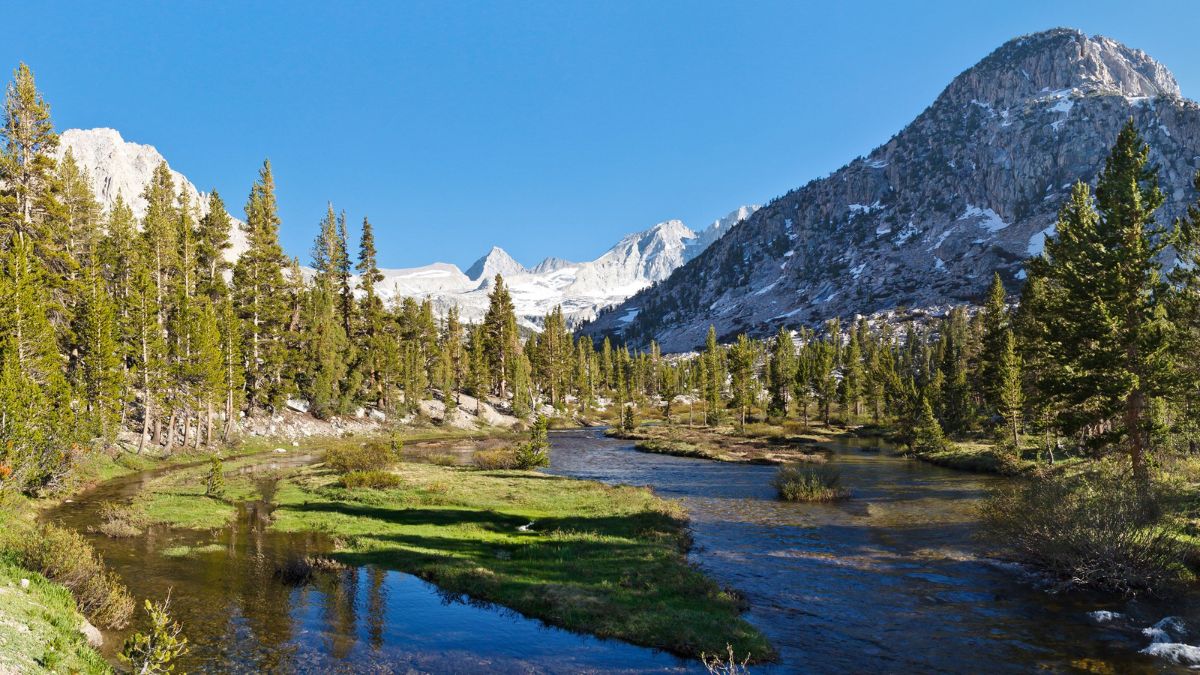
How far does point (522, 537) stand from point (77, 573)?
17.3 m

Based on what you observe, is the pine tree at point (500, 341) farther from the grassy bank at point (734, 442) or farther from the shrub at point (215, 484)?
the shrub at point (215, 484)

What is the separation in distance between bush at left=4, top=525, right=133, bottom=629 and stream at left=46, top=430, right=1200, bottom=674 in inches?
45.5

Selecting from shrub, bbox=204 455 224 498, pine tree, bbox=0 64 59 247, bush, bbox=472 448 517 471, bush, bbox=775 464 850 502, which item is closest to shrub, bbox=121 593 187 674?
shrub, bbox=204 455 224 498

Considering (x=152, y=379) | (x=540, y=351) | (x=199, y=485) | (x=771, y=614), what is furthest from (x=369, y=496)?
(x=540, y=351)

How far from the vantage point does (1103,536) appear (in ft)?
73.3

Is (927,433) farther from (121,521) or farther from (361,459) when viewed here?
(121,521)

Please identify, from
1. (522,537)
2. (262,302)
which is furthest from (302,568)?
(262,302)

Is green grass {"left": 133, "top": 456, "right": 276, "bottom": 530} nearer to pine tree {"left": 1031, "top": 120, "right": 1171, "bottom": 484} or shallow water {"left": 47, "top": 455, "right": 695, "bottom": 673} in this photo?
shallow water {"left": 47, "top": 455, "right": 695, "bottom": 673}

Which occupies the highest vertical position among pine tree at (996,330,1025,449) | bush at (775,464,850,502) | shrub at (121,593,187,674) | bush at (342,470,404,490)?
pine tree at (996,330,1025,449)

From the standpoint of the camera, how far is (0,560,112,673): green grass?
473 inches

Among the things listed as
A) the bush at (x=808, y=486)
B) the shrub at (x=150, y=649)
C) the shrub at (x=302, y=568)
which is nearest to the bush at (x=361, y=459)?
the shrub at (x=302, y=568)

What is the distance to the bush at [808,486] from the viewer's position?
141 ft

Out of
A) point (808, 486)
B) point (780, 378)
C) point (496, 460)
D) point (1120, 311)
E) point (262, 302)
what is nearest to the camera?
point (1120, 311)

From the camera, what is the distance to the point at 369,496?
39.0 m
